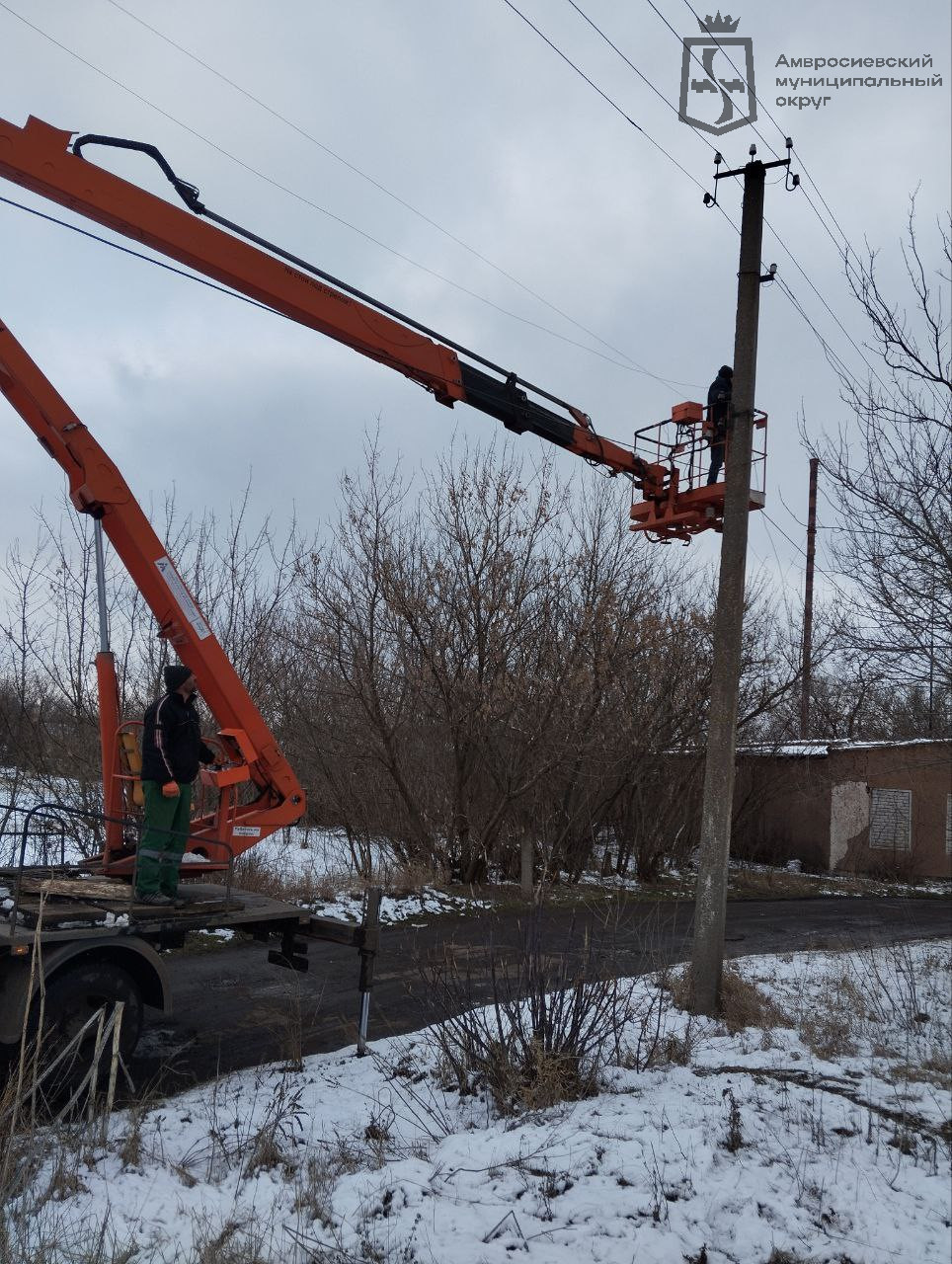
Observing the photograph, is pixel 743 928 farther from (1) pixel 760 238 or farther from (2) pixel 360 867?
(1) pixel 760 238

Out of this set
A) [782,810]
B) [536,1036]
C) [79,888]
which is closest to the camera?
[536,1036]

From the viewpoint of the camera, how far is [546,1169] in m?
4.47

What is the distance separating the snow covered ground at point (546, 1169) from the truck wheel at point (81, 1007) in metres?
0.44

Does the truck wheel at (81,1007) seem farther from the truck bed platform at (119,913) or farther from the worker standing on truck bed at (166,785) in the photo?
the worker standing on truck bed at (166,785)

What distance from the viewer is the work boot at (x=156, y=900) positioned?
6.47 m

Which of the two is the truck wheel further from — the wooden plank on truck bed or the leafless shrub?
the leafless shrub

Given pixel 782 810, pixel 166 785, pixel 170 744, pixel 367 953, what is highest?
pixel 170 744

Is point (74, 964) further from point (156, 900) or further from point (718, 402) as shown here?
point (718, 402)

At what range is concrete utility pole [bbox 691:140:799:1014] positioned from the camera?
7.88m

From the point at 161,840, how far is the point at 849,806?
2256 cm

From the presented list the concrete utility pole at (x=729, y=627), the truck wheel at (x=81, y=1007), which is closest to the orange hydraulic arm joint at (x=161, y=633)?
the truck wheel at (x=81, y=1007)

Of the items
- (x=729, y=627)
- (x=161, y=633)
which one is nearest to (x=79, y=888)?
(x=161, y=633)

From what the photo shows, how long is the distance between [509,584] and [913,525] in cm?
806

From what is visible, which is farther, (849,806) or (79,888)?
(849,806)
